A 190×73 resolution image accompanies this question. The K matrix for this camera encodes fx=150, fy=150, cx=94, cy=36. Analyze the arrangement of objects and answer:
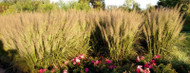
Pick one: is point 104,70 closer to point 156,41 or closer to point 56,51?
point 56,51

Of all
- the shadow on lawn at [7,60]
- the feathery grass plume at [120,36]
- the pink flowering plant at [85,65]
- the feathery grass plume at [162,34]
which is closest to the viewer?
the pink flowering plant at [85,65]

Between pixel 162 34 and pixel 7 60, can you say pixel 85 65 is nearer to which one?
pixel 162 34

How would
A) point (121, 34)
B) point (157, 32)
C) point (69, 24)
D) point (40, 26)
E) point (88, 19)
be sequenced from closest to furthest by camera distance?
point (40, 26) < point (121, 34) < point (69, 24) < point (157, 32) < point (88, 19)

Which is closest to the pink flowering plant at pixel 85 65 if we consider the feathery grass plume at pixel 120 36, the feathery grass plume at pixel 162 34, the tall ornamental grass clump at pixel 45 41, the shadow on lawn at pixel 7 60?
the tall ornamental grass clump at pixel 45 41

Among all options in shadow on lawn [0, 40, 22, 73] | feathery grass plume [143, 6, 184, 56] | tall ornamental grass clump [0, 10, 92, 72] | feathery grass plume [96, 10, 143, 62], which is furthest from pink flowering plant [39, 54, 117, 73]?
feathery grass plume [143, 6, 184, 56]

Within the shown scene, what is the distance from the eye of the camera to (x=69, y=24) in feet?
12.1

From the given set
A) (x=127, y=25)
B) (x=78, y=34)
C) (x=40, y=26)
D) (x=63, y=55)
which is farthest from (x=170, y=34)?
(x=40, y=26)

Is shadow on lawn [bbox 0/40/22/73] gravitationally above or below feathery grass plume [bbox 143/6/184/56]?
below

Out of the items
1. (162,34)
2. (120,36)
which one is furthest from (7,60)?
(162,34)

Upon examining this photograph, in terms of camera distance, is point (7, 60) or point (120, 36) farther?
point (7, 60)

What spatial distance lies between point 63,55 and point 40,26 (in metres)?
0.81

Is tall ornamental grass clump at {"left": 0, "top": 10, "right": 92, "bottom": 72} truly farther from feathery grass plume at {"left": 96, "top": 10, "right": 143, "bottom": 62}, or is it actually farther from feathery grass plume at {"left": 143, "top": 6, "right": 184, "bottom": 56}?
feathery grass plume at {"left": 143, "top": 6, "right": 184, "bottom": 56}

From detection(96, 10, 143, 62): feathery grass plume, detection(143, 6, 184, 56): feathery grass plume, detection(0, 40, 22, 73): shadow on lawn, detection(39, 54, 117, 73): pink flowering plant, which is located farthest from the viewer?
detection(143, 6, 184, 56): feathery grass plume

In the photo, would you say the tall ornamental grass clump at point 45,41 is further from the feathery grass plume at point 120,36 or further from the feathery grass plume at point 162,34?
the feathery grass plume at point 162,34
